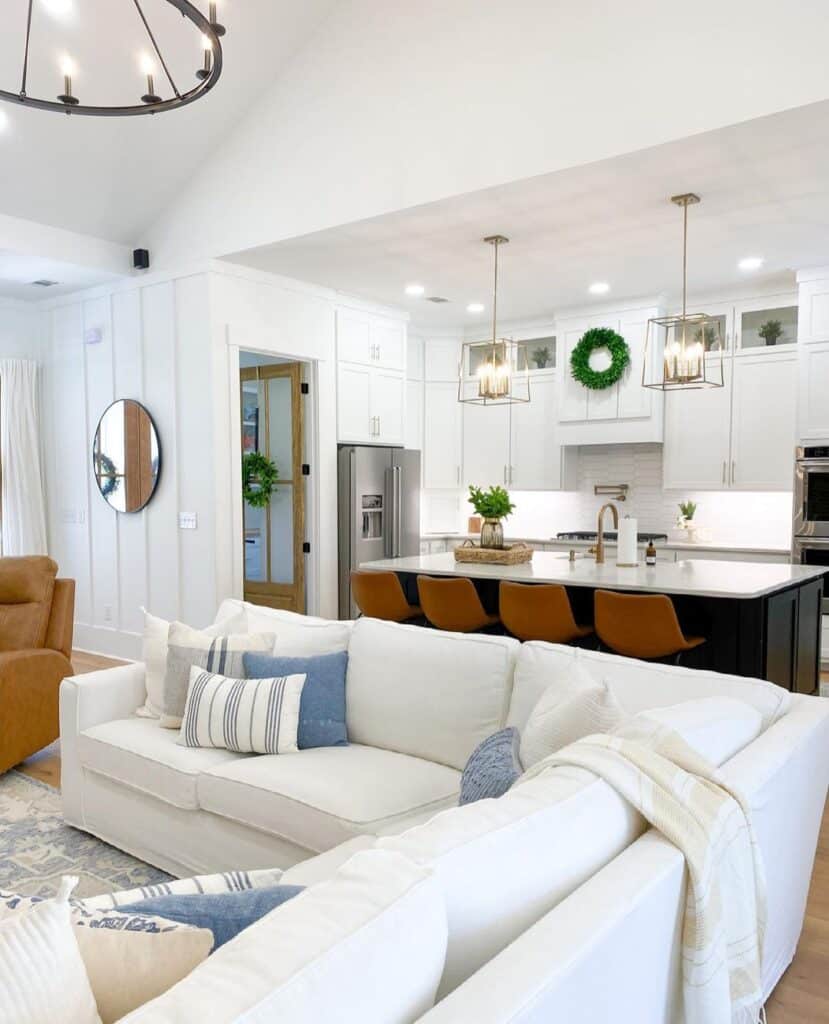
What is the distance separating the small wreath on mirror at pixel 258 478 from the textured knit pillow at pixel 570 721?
4840 mm

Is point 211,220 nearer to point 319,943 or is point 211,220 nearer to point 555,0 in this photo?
point 555,0

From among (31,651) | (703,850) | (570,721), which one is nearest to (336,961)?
(703,850)

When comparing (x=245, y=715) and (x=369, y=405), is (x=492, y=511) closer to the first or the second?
(x=369, y=405)

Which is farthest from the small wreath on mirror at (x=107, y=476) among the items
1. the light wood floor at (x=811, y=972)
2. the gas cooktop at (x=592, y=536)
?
the light wood floor at (x=811, y=972)

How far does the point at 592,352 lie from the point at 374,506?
2.29 m

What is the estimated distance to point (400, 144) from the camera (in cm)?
439

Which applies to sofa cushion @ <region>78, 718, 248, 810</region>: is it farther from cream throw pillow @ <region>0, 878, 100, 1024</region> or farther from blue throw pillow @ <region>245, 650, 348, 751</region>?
cream throw pillow @ <region>0, 878, 100, 1024</region>

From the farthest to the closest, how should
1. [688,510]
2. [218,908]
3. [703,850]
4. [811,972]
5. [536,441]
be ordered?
[536,441] → [688,510] → [811,972] → [703,850] → [218,908]

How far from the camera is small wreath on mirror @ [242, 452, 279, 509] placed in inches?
257

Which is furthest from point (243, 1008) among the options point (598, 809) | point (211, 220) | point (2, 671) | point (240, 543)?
point (211, 220)

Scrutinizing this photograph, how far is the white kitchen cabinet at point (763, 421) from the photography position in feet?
20.3

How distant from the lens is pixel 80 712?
3.12 meters

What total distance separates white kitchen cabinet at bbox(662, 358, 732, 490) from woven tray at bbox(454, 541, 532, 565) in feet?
8.05

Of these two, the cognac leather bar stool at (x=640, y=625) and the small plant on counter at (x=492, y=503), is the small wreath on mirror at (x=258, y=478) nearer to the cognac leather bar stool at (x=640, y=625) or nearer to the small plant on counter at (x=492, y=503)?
the small plant on counter at (x=492, y=503)
